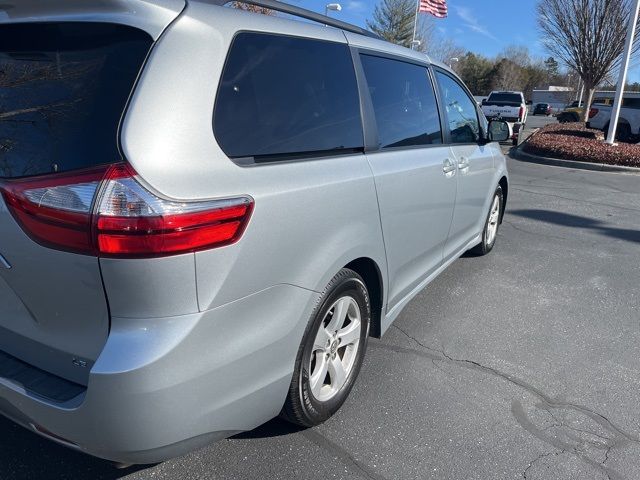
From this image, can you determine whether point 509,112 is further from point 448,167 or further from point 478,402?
point 478,402

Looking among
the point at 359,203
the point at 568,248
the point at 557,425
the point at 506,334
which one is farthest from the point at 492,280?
the point at 359,203

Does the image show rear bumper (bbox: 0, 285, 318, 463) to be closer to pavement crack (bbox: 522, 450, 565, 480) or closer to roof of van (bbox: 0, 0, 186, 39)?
roof of van (bbox: 0, 0, 186, 39)

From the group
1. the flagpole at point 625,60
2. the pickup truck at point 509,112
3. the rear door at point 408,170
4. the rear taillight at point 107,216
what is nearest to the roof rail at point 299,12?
the rear door at point 408,170

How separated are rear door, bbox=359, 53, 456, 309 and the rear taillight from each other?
4.04 ft

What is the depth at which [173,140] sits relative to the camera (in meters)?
1.66

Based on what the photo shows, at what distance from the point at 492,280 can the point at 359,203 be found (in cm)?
277

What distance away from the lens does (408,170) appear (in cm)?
294

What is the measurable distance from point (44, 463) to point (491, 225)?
4.43 meters

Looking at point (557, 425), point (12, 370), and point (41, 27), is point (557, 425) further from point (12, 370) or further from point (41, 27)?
point (41, 27)

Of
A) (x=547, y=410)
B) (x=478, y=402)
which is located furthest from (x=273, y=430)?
(x=547, y=410)

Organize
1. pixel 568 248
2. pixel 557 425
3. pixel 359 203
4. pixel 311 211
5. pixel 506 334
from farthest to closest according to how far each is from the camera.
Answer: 1. pixel 568 248
2. pixel 506 334
3. pixel 557 425
4. pixel 359 203
5. pixel 311 211

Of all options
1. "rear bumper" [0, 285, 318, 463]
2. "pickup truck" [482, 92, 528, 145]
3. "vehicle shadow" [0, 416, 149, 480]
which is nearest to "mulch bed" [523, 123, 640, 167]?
"pickup truck" [482, 92, 528, 145]

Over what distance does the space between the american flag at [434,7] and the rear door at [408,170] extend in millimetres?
20637

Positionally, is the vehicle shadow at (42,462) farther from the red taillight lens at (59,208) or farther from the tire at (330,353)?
the red taillight lens at (59,208)
